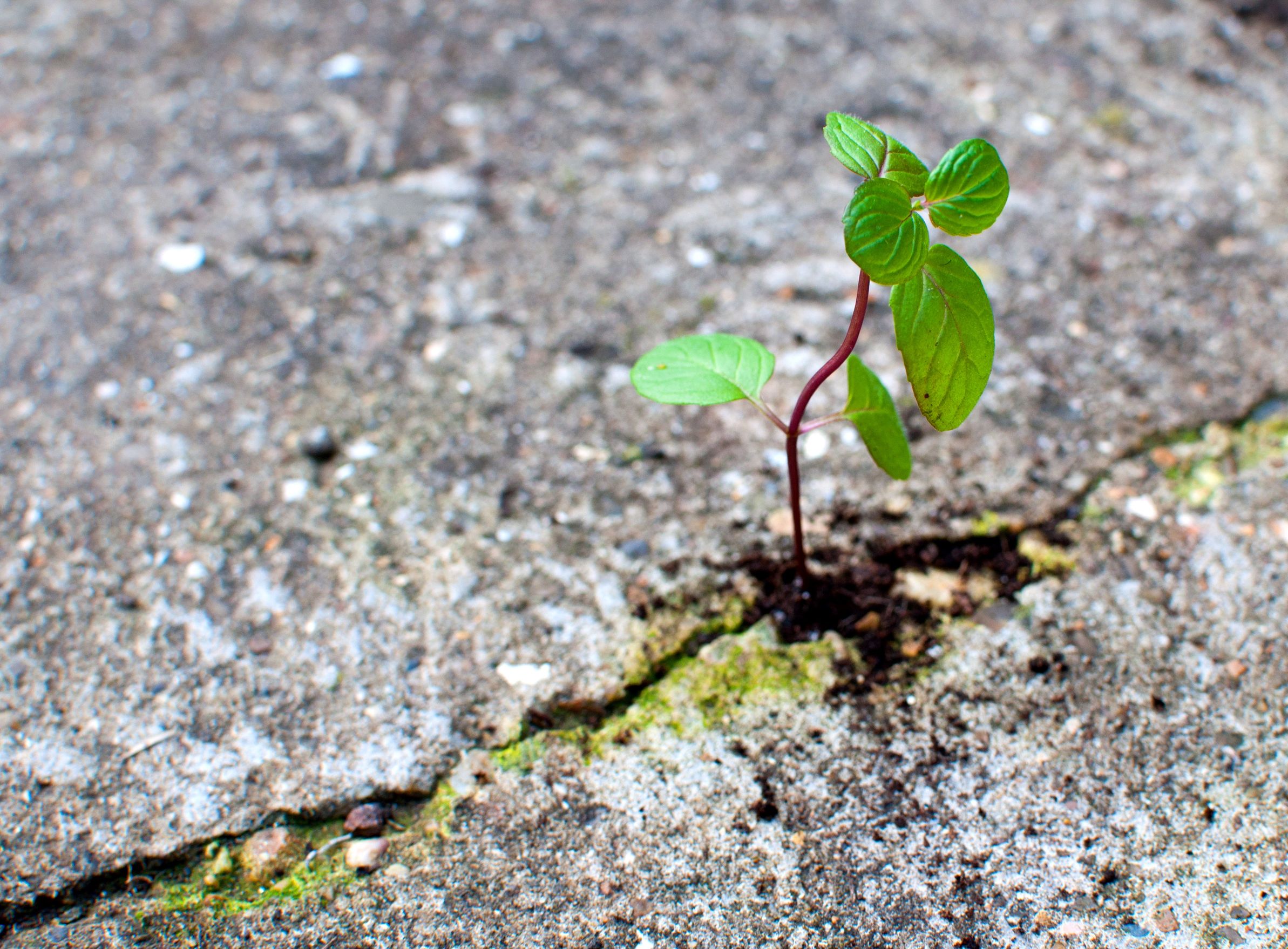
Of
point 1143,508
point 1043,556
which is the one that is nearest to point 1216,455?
point 1143,508

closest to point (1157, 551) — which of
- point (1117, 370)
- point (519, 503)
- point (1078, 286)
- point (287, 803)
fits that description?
point (1117, 370)

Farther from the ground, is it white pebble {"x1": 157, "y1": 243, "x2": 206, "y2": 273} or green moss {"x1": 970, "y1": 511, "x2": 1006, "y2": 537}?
green moss {"x1": 970, "y1": 511, "x2": 1006, "y2": 537}

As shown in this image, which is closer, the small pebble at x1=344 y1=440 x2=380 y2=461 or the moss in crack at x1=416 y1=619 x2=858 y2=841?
the moss in crack at x1=416 y1=619 x2=858 y2=841

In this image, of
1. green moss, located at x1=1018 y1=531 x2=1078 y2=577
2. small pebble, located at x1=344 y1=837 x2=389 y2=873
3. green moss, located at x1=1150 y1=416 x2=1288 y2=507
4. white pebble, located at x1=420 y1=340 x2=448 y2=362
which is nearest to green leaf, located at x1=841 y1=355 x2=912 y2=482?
green moss, located at x1=1018 y1=531 x2=1078 y2=577

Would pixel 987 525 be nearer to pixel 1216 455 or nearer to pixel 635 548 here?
pixel 1216 455

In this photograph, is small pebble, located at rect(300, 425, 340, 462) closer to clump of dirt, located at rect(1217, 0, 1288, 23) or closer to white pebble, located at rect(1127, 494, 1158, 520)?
white pebble, located at rect(1127, 494, 1158, 520)

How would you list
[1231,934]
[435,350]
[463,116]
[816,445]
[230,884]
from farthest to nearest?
[463,116] → [435,350] → [816,445] → [230,884] → [1231,934]
